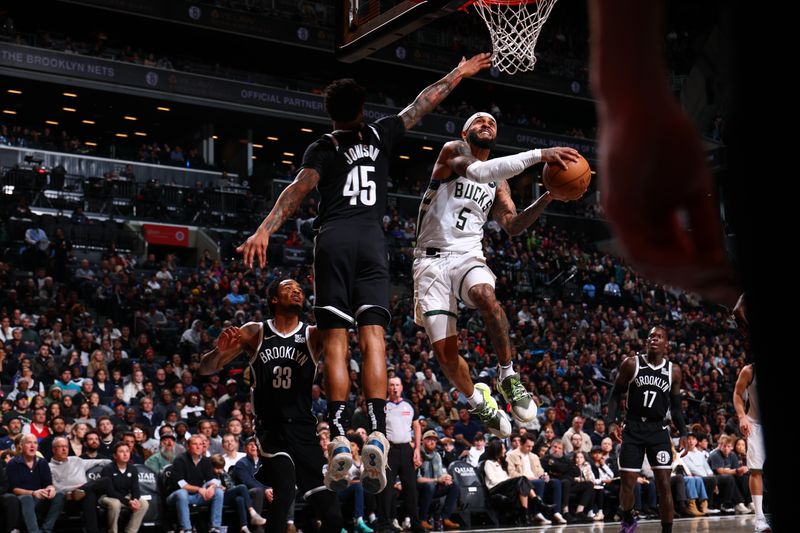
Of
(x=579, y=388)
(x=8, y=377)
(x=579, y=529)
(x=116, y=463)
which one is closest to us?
(x=116, y=463)

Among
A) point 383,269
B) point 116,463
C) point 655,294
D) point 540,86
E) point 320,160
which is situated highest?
point 540,86

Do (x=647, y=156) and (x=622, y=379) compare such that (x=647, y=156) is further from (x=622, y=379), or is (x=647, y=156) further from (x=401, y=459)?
(x=401, y=459)

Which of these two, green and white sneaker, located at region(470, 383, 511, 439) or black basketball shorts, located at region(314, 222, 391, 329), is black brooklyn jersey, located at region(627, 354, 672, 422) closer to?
green and white sneaker, located at region(470, 383, 511, 439)

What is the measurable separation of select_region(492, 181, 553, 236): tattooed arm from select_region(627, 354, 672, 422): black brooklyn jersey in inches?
166

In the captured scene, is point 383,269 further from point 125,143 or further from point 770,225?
point 125,143

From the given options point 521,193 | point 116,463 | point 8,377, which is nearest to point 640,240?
point 116,463

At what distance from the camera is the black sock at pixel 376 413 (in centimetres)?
550

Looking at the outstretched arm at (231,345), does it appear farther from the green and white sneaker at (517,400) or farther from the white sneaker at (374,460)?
the white sneaker at (374,460)

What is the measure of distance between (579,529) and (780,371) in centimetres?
1227

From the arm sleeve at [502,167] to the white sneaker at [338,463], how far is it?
1829 mm

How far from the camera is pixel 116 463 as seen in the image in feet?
35.7

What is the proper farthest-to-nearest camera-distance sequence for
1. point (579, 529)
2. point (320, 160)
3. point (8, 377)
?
point (8, 377)
point (579, 529)
point (320, 160)

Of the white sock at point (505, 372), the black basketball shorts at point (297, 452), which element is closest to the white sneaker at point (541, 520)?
the black basketball shorts at point (297, 452)

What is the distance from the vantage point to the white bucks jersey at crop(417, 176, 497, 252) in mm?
6654
